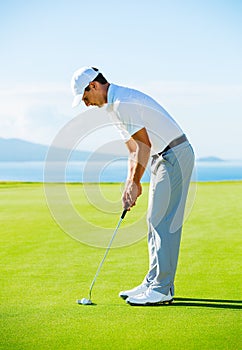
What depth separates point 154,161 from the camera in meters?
4.10

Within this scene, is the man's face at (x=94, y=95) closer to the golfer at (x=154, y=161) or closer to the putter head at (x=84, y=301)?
the golfer at (x=154, y=161)

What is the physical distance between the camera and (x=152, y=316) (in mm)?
3656

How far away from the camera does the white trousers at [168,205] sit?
13.2 feet

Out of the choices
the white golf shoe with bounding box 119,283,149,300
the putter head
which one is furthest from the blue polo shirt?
the putter head

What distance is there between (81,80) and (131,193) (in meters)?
0.77

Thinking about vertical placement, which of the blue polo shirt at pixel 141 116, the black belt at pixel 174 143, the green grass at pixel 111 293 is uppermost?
the blue polo shirt at pixel 141 116

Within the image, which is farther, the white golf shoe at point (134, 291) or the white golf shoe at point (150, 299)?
the white golf shoe at point (134, 291)

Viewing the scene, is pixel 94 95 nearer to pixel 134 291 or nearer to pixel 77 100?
pixel 77 100

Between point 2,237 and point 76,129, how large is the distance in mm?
1736

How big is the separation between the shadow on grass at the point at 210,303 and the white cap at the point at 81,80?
1.39 m

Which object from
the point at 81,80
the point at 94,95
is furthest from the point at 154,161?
the point at 81,80

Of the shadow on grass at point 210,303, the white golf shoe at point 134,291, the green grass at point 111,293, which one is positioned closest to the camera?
the green grass at point 111,293

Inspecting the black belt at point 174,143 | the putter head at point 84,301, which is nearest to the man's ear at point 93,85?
the black belt at point 174,143

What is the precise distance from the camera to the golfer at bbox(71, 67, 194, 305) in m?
3.88
